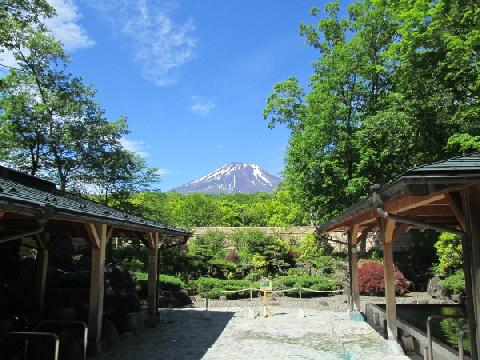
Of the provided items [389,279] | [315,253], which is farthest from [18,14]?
[315,253]

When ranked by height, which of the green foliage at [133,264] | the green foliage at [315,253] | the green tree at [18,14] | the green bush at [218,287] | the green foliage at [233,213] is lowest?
the green bush at [218,287]

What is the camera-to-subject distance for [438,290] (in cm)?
1664

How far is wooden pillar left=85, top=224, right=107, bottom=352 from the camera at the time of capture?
7648 millimetres

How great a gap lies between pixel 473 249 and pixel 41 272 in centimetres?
973

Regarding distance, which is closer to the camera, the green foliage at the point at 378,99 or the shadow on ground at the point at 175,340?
the shadow on ground at the point at 175,340

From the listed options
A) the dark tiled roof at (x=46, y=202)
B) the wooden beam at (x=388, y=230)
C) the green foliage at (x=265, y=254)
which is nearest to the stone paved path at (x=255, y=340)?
the wooden beam at (x=388, y=230)

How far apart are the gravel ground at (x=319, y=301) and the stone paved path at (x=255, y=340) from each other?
92.5 inches

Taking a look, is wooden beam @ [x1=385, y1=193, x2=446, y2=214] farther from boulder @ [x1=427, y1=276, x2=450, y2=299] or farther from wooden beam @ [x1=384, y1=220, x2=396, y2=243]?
boulder @ [x1=427, y1=276, x2=450, y2=299]

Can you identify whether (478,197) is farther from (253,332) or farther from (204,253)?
(204,253)

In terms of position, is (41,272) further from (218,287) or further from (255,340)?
(218,287)

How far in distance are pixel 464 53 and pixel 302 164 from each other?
9.74m

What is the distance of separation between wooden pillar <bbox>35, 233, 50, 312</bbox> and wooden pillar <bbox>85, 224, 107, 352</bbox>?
3079 millimetres

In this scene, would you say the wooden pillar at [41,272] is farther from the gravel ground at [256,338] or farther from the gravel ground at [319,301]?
the gravel ground at [319,301]

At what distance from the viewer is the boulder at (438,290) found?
1598 centimetres
